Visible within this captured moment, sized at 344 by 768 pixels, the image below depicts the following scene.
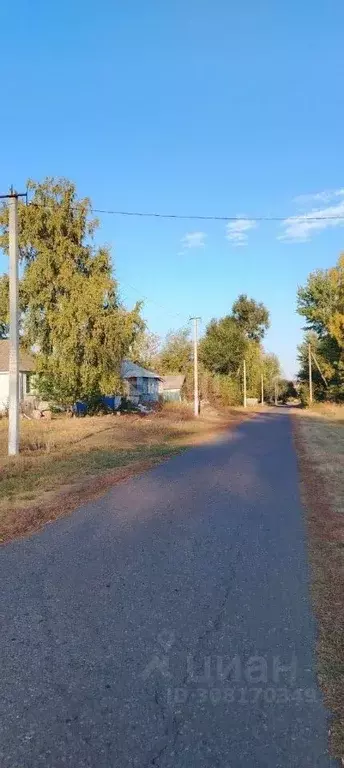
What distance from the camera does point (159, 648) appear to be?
384cm

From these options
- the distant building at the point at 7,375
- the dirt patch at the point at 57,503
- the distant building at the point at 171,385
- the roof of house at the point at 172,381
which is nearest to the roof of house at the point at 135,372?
the distant building at the point at 171,385

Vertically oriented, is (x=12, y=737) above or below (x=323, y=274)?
below

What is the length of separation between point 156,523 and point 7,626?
11.7ft

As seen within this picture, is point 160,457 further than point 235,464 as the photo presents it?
Yes

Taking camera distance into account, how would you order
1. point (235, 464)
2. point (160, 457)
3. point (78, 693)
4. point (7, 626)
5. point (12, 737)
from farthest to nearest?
point (160, 457), point (235, 464), point (7, 626), point (78, 693), point (12, 737)

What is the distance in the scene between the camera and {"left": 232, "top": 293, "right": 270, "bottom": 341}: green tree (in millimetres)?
92375

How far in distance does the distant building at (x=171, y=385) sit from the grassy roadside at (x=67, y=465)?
4016cm

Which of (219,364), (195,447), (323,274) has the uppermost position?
(323,274)

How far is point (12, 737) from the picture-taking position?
2877 mm

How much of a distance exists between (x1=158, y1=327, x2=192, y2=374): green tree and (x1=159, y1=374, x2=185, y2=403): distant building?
1.57 m

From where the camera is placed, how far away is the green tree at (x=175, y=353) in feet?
244

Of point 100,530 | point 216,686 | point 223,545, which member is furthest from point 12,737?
point 100,530

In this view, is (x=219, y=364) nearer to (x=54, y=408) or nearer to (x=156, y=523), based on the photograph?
(x=54, y=408)

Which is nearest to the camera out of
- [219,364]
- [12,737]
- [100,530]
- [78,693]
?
[12,737]
